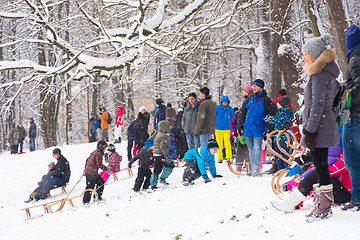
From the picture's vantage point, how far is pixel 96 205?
8.53 m

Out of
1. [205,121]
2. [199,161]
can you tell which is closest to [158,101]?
[205,121]

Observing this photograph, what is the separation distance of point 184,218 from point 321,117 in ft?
9.10

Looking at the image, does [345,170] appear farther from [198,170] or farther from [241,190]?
[198,170]

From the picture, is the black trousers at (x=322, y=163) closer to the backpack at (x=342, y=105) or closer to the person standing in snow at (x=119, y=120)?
the backpack at (x=342, y=105)

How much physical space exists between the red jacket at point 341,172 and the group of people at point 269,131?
0.04ft

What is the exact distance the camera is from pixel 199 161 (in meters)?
8.19

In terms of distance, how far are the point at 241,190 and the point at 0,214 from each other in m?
6.76

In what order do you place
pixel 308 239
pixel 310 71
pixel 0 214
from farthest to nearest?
pixel 0 214
pixel 310 71
pixel 308 239

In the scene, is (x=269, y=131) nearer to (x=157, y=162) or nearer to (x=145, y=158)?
(x=157, y=162)

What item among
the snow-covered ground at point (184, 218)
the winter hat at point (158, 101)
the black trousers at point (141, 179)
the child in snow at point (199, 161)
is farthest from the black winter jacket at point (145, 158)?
the winter hat at point (158, 101)

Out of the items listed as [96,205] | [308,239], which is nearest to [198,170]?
[96,205]

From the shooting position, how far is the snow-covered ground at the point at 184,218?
159 inches

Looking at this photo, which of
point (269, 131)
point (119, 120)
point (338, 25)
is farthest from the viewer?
point (119, 120)

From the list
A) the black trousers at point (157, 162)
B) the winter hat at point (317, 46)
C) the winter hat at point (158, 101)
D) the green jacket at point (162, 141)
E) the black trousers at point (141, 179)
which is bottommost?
the black trousers at point (141, 179)
